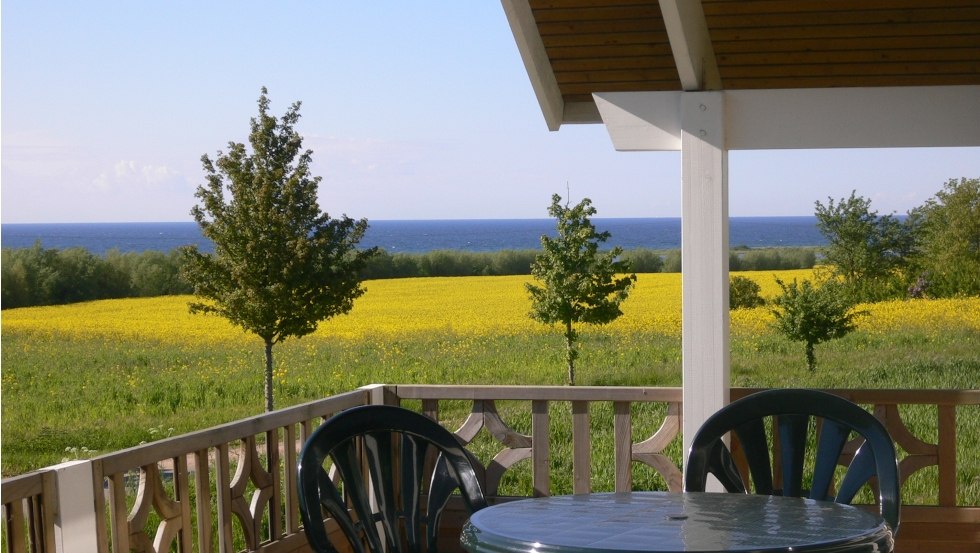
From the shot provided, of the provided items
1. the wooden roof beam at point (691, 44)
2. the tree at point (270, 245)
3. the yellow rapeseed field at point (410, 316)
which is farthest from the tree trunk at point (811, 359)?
the wooden roof beam at point (691, 44)

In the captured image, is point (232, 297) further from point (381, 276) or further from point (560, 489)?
point (381, 276)

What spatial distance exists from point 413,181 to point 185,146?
19.6 feet

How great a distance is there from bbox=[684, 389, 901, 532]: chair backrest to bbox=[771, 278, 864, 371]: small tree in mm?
12197

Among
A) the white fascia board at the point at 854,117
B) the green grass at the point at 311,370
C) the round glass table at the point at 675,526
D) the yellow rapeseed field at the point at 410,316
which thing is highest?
the white fascia board at the point at 854,117

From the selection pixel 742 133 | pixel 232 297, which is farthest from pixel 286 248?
pixel 742 133

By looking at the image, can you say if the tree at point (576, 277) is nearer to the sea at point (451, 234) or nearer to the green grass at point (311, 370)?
the green grass at point (311, 370)

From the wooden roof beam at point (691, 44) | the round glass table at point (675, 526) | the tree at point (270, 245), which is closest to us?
the round glass table at point (675, 526)

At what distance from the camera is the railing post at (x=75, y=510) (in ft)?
8.27

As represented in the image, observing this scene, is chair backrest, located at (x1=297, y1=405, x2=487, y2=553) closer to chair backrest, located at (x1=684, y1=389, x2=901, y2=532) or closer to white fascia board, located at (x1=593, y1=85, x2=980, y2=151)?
chair backrest, located at (x1=684, y1=389, x2=901, y2=532)

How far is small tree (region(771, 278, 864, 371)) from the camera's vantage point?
14.9 m

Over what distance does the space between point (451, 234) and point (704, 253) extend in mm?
21562

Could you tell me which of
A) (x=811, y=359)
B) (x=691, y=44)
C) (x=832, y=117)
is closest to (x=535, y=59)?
(x=691, y=44)

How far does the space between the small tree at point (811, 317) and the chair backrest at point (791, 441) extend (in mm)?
12197

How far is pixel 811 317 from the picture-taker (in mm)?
15695
